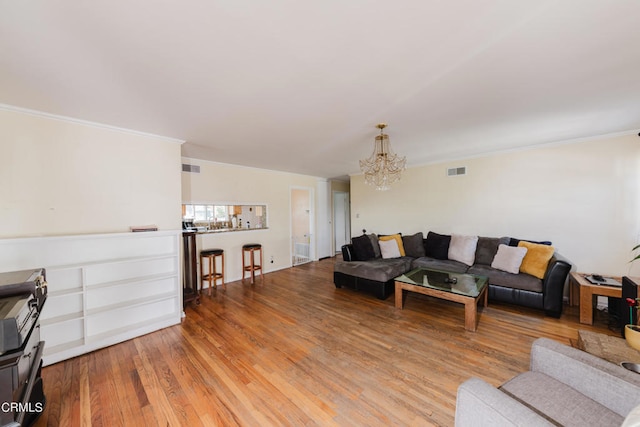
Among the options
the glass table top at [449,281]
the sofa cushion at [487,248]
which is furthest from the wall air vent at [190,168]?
the sofa cushion at [487,248]

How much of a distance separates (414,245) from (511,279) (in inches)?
65.8

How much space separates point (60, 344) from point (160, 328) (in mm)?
834


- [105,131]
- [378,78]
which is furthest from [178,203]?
[378,78]

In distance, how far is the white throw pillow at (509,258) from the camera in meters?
3.35

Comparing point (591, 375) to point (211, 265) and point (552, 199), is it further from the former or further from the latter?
point (211, 265)

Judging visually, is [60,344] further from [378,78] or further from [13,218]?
[378,78]

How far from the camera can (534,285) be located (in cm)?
306

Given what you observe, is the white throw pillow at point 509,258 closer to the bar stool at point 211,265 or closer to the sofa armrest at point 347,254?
the sofa armrest at point 347,254

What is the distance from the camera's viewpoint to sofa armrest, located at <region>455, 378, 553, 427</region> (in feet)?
2.86

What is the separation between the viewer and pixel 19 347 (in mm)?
1133

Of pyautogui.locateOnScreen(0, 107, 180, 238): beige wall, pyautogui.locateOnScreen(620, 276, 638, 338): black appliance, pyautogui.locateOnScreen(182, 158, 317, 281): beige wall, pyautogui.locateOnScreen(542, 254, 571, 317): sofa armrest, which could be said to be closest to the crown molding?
pyautogui.locateOnScreen(0, 107, 180, 238): beige wall

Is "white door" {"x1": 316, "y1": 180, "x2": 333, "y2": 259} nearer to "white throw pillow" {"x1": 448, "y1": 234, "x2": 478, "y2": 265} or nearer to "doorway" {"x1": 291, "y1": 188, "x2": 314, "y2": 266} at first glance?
"doorway" {"x1": 291, "y1": 188, "x2": 314, "y2": 266}

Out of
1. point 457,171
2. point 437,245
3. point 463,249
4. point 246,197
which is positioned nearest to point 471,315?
point 463,249

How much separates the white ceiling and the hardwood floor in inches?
94.7
